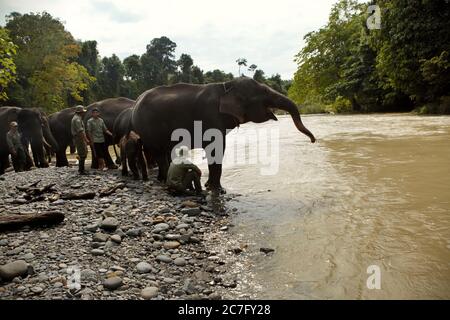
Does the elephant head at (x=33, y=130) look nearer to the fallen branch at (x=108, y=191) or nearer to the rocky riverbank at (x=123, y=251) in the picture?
the rocky riverbank at (x=123, y=251)

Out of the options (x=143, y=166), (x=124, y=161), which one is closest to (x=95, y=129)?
(x=124, y=161)

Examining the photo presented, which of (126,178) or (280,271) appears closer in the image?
(280,271)

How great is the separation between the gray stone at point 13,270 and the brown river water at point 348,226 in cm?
237

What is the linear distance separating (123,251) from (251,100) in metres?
4.57

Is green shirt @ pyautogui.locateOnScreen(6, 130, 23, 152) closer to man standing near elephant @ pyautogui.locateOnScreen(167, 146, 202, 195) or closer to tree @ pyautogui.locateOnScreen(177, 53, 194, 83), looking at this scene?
man standing near elephant @ pyautogui.locateOnScreen(167, 146, 202, 195)

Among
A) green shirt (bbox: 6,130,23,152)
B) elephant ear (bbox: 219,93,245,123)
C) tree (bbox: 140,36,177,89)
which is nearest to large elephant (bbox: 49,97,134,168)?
green shirt (bbox: 6,130,23,152)

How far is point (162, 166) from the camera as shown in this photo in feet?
29.2

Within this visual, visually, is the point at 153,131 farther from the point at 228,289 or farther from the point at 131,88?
the point at 131,88

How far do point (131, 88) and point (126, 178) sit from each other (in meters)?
63.6

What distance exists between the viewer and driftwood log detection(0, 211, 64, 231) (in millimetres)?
4785

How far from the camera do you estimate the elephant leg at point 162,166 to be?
880 centimetres


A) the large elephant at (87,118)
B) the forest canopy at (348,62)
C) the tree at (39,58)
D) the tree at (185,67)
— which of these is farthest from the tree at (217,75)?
the large elephant at (87,118)

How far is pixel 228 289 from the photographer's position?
359 centimetres
